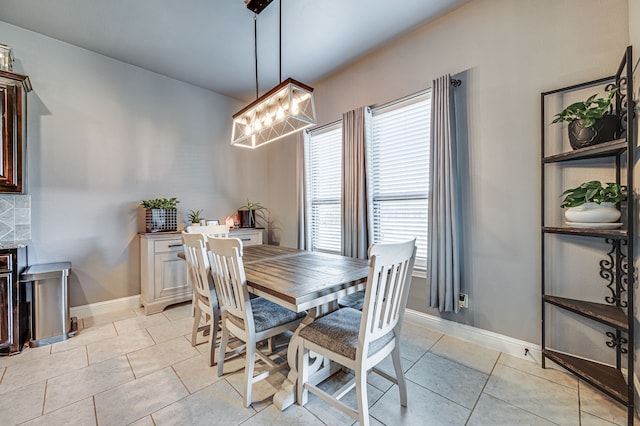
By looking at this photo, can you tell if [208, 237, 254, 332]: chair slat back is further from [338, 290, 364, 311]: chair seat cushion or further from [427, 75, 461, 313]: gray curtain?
[427, 75, 461, 313]: gray curtain

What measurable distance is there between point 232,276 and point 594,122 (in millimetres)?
2433

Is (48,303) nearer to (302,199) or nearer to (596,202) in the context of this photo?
(302,199)

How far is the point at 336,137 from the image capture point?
3.56m

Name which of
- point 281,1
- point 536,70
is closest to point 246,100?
point 281,1

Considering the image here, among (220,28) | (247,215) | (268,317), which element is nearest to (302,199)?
(247,215)

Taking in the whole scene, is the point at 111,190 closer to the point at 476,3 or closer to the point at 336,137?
the point at 336,137

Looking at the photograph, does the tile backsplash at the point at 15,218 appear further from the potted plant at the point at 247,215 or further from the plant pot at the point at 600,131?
the plant pot at the point at 600,131

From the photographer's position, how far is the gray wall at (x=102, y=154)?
2732mm

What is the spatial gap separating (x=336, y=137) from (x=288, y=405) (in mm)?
2947

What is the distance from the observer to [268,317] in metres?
1.75

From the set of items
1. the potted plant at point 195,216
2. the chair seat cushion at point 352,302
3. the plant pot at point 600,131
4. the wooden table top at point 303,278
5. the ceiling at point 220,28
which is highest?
the ceiling at point 220,28

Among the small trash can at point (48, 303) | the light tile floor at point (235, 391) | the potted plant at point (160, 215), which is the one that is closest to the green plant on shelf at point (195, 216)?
the potted plant at point (160, 215)

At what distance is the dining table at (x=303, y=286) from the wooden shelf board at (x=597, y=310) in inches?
52.7

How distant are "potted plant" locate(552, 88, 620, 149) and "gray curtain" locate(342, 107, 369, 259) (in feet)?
5.63
